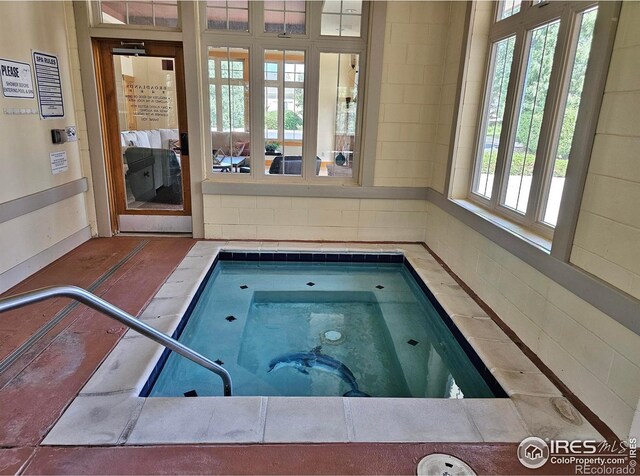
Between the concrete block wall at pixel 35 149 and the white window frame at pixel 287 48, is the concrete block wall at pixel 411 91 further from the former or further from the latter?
the concrete block wall at pixel 35 149

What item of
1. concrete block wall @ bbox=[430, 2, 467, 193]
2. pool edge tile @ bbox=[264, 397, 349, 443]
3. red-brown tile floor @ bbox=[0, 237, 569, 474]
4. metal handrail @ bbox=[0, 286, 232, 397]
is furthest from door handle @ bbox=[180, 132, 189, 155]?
pool edge tile @ bbox=[264, 397, 349, 443]

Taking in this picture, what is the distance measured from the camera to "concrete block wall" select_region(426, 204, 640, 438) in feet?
6.20

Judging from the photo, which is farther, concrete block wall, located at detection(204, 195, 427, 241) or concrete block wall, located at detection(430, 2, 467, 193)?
concrete block wall, located at detection(204, 195, 427, 241)

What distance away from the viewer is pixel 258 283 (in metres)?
4.10

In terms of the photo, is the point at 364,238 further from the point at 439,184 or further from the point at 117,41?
the point at 117,41

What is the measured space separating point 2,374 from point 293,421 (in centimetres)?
168

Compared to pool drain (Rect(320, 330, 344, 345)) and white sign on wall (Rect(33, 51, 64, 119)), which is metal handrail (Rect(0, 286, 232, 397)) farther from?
white sign on wall (Rect(33, 51, 64, 119))

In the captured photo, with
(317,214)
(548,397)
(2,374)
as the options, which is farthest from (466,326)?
(2,374)

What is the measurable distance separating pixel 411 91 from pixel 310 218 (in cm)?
181

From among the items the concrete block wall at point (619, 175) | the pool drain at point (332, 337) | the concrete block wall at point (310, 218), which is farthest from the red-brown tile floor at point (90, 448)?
the concrete block wall at point (310, 218)

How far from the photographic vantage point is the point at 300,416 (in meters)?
1.98

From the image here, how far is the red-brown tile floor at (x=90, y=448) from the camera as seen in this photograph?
5.55 ft

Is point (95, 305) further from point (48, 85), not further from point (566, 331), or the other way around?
point (48, 85)

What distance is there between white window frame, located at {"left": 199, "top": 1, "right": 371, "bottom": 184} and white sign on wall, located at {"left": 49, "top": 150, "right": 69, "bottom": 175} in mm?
1400
